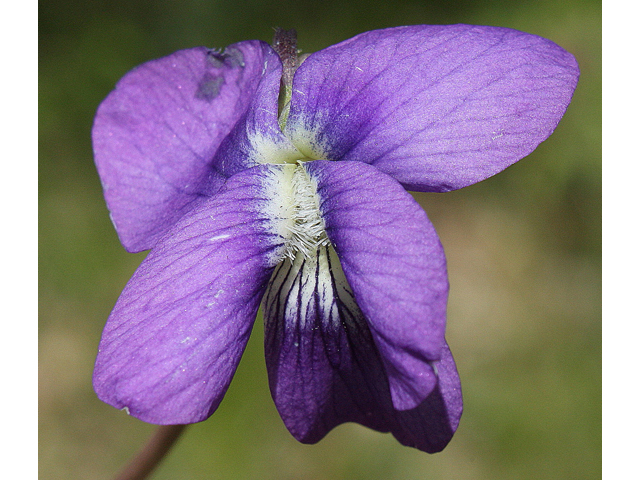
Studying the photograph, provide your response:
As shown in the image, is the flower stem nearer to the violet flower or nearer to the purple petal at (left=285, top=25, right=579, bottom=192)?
the violet flower

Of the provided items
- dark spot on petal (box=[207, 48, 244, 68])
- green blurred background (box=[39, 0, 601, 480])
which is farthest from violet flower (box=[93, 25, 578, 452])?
green blurred background (box=[39, 0, 601, 480])

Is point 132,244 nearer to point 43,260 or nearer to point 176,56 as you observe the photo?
point 176,56

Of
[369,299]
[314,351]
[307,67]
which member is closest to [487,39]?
[307,67]

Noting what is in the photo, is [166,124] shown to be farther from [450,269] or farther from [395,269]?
[450,269]

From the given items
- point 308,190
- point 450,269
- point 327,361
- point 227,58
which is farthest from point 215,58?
point 450,269

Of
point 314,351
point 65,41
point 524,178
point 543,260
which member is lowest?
point 543,260
